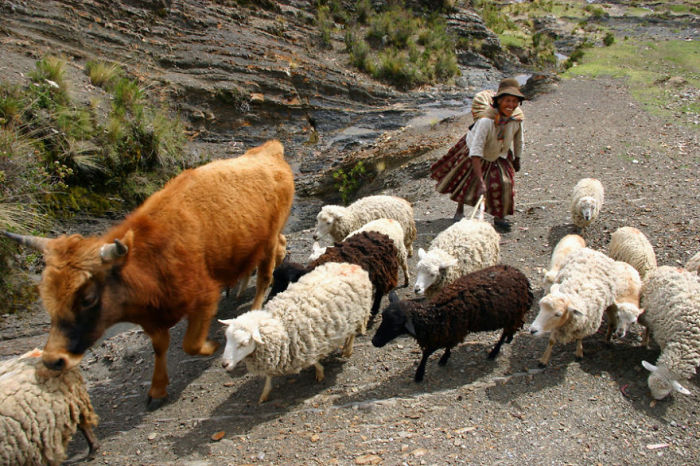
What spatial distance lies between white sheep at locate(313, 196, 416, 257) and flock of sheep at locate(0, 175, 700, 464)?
1.36m

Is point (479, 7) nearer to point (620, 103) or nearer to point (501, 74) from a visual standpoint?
point (501, 74)

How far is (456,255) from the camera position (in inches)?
219

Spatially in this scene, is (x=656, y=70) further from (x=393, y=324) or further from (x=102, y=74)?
(x=102, y=74)

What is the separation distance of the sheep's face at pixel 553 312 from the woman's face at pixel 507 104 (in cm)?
333

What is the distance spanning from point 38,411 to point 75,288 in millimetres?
1079

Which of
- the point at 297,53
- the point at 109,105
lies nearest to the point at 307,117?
the point at 297,53

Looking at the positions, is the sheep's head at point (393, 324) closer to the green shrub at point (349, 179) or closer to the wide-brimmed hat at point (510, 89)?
the wide-brimmed hat at point (510, 89)

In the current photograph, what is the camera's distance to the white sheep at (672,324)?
404cm

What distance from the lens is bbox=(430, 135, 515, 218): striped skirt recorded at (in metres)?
7.41

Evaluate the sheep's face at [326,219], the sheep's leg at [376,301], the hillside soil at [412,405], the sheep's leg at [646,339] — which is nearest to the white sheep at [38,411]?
the hillside soil at [412,405]

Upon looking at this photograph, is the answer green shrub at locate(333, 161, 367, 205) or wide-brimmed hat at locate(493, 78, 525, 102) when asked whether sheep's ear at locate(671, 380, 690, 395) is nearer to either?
wide-brimmed hat at locate(493, 78, 525, 102)

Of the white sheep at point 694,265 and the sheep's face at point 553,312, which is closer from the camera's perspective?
the sheep's face at point 553,312

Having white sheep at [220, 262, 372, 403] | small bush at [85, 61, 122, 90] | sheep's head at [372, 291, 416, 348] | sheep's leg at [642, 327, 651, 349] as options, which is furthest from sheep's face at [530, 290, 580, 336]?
small bush at [85, 61, 122, 90]

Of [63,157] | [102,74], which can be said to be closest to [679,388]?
[63,157]
